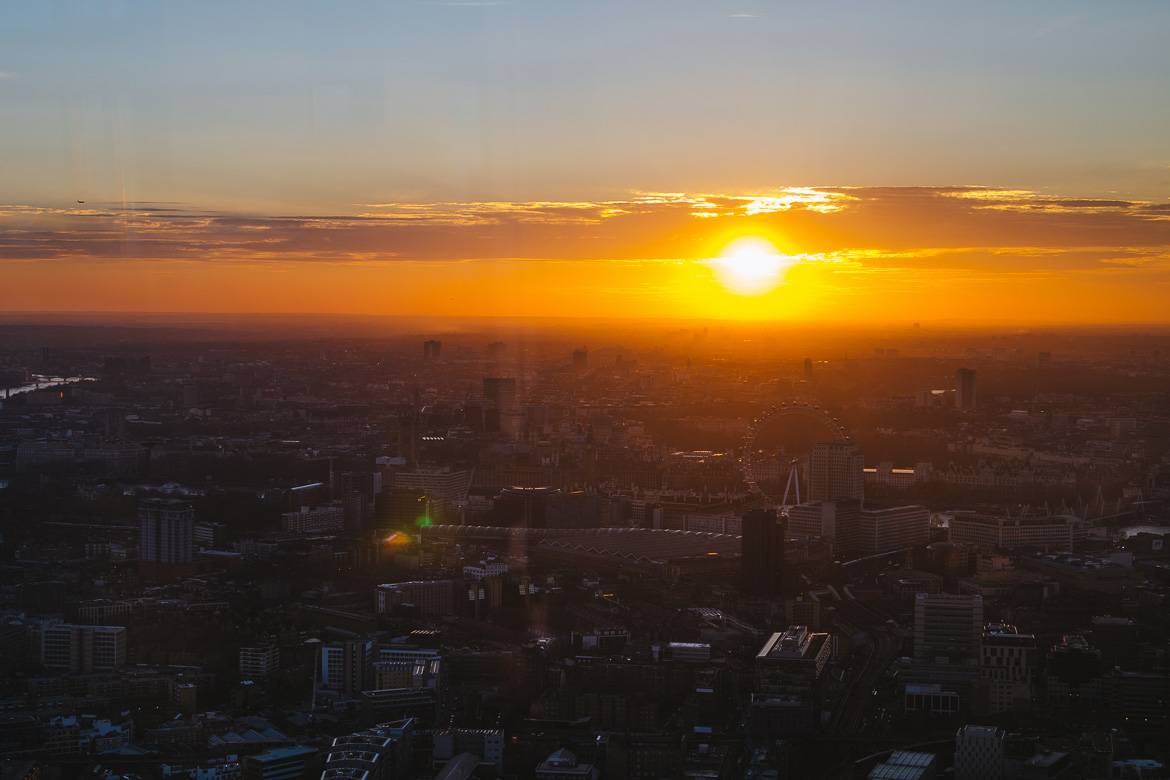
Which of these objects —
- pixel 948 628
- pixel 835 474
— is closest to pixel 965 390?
pixel 835 474

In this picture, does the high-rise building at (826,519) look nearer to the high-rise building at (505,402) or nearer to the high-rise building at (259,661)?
the high-rise building at (505,402)

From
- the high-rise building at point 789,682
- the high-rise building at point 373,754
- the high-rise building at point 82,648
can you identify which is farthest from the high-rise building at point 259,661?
the high-rise building at point 789,682

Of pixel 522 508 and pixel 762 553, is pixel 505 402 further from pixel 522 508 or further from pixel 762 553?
pixel 762 553

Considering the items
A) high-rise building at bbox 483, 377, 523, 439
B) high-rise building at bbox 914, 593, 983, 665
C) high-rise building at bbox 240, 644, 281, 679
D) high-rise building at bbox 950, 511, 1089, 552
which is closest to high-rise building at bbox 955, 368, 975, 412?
high-rise building at bbox 483, 377, 523, 439

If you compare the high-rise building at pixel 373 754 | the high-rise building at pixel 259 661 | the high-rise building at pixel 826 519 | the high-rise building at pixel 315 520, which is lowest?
the high-rise building at pixel 315 520

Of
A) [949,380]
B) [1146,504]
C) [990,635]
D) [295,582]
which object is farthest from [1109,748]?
[949,380]

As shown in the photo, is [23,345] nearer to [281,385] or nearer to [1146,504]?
[281,385]
